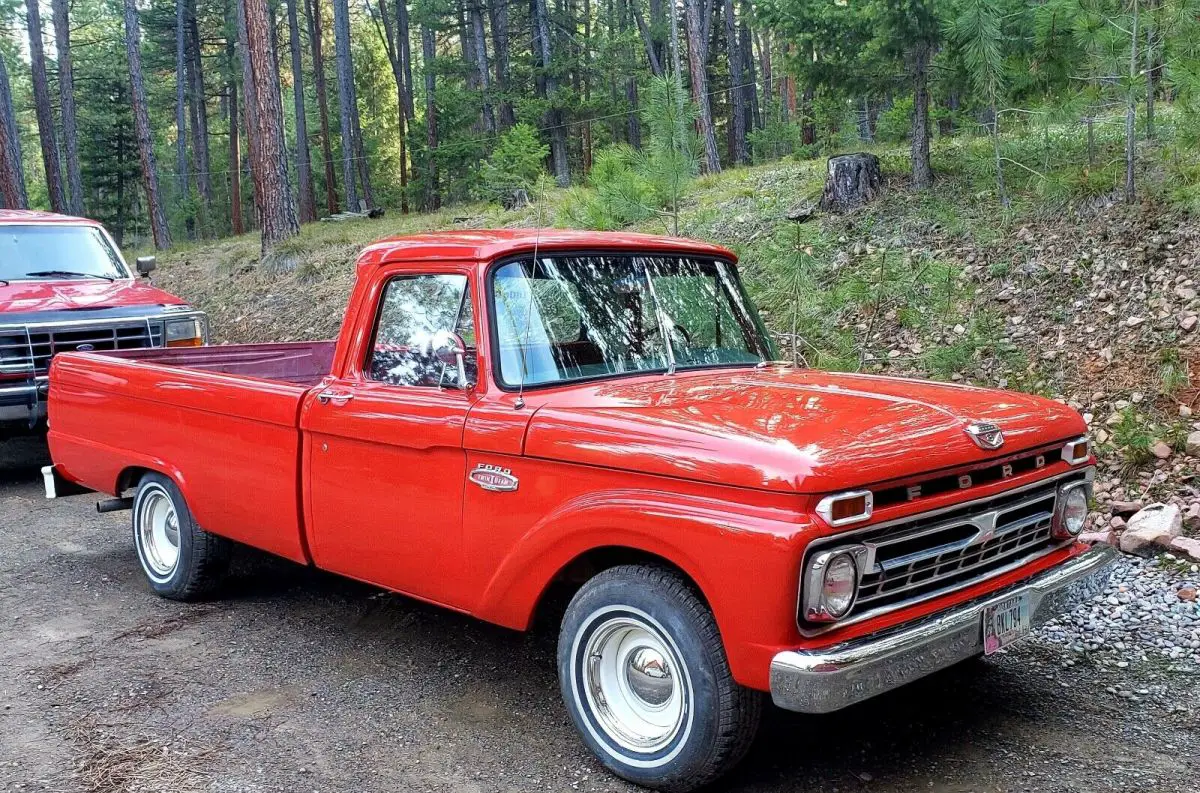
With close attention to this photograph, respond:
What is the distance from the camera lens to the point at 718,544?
3.11 metres

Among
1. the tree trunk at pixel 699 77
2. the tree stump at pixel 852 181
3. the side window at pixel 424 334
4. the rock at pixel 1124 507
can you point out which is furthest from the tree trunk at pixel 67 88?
the rock at pixel 1124 507

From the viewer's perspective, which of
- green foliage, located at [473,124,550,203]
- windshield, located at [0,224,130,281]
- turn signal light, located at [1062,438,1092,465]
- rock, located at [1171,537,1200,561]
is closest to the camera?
turn signal light, located at [1062,438,1092,465]

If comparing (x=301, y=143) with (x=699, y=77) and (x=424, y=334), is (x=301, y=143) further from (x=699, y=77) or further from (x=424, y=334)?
(x=424, y=334)

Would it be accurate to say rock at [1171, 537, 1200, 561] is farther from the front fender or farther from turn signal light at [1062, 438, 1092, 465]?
the front fender

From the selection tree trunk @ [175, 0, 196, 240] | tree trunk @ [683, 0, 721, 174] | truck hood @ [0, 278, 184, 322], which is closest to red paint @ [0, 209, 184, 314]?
truck hood @ [0, 278, 184, 322]

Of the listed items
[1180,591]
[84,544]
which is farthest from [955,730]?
[84,544]

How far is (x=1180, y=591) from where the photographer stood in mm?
5004

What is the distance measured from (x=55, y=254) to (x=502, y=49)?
24.1 m

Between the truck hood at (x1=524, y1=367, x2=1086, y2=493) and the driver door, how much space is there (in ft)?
1.85

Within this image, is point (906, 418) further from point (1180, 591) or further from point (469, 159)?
point (469, 159)

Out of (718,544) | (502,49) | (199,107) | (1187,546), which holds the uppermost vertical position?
(199,107)

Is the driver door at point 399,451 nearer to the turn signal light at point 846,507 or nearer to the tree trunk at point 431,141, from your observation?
the turn signal light at point 846,507

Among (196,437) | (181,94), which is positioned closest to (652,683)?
(196,437)

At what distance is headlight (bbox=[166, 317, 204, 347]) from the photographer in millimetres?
9180
